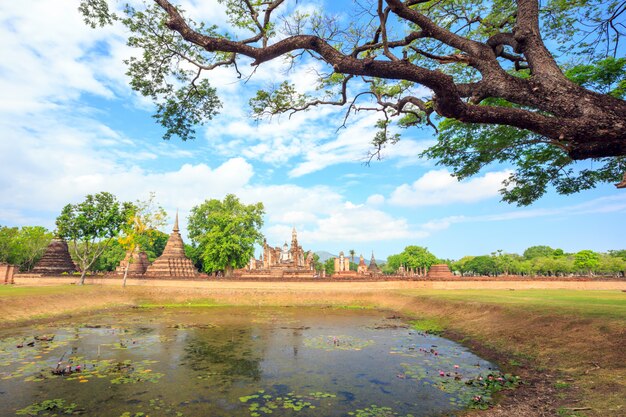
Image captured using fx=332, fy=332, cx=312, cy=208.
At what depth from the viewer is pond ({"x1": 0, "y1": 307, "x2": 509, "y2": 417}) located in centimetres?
638

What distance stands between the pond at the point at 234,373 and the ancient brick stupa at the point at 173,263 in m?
24.8

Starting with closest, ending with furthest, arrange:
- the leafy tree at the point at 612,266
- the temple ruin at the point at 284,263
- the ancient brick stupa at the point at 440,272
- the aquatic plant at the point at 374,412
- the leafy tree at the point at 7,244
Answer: the aquatic plant at the point at 374,412 < the ancient brick stupa at the point at 440,272 < the temple ruin at the point at 284,263 < the leafy tree at the point at 7,244 < the leafy tree at the point at 612,266

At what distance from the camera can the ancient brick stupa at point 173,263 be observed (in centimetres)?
3984

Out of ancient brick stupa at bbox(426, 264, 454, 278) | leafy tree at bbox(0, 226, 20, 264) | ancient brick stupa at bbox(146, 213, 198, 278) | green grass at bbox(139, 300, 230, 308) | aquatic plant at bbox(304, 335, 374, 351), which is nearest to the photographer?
aquatic plant at bbox(304, 335, 374, 351)

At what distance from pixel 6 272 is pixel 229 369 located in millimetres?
37765

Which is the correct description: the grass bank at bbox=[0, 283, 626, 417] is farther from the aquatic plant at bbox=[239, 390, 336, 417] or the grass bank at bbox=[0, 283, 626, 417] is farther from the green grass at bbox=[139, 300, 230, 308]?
the aquatic plant at bbox=[239, 390, 336, 417]

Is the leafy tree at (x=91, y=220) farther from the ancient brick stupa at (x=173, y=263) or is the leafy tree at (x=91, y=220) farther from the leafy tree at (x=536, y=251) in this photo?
the leafy tree at (x=536, y=251)

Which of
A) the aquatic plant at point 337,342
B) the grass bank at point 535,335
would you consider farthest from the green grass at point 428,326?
the aquatic plant at point 337,342

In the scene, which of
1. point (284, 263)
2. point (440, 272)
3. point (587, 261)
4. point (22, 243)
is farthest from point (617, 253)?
point (22, 243)

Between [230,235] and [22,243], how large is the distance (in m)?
36.6

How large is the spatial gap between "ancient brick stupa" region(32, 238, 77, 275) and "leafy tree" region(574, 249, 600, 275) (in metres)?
96.6

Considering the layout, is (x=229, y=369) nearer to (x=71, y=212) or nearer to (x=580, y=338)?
(x=580, y=338)

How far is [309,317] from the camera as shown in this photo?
68.4 ft

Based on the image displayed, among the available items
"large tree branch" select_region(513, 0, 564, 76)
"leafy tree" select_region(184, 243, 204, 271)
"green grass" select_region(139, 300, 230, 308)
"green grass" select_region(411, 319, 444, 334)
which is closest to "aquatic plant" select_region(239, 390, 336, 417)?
"large tree branch" select_region(513, 0, 564, 76)
